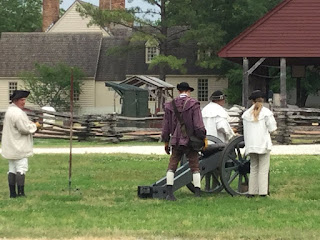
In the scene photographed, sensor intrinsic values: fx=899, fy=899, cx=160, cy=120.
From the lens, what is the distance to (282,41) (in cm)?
3575

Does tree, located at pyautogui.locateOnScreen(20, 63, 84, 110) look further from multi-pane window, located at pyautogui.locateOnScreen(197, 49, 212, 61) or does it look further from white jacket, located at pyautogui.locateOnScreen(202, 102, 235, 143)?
white jacket, located at pyautogui.locateOnScreen(202, 102, 235, 143)

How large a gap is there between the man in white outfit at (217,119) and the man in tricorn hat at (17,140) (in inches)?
99.9

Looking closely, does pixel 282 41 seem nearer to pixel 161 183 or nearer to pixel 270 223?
pixel 161 183

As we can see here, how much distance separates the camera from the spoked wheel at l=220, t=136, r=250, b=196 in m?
12.7

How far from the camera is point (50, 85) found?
55906mm

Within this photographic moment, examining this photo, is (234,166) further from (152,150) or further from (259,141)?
(152,150)

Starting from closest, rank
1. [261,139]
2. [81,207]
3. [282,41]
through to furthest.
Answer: [81,207]
[261,139]
[282,41]

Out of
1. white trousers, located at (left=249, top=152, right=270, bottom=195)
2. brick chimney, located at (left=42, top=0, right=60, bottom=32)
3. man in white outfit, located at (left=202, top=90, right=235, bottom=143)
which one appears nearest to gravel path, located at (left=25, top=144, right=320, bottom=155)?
man in white outfit, located at (left=202, top=90, right=235, bottom=143)

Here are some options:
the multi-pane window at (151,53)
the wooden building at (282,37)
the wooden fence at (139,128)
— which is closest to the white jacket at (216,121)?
the wooden fence at (139,128)

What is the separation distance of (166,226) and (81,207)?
209 cm

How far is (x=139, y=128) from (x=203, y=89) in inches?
1070

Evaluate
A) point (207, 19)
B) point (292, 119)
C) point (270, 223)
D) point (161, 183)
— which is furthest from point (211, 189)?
point (207, 19)

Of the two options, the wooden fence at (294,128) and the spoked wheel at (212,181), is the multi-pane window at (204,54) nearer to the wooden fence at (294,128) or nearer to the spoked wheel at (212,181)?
the wooden fence at (294,128)

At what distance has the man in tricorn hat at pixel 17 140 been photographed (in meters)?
13.1
